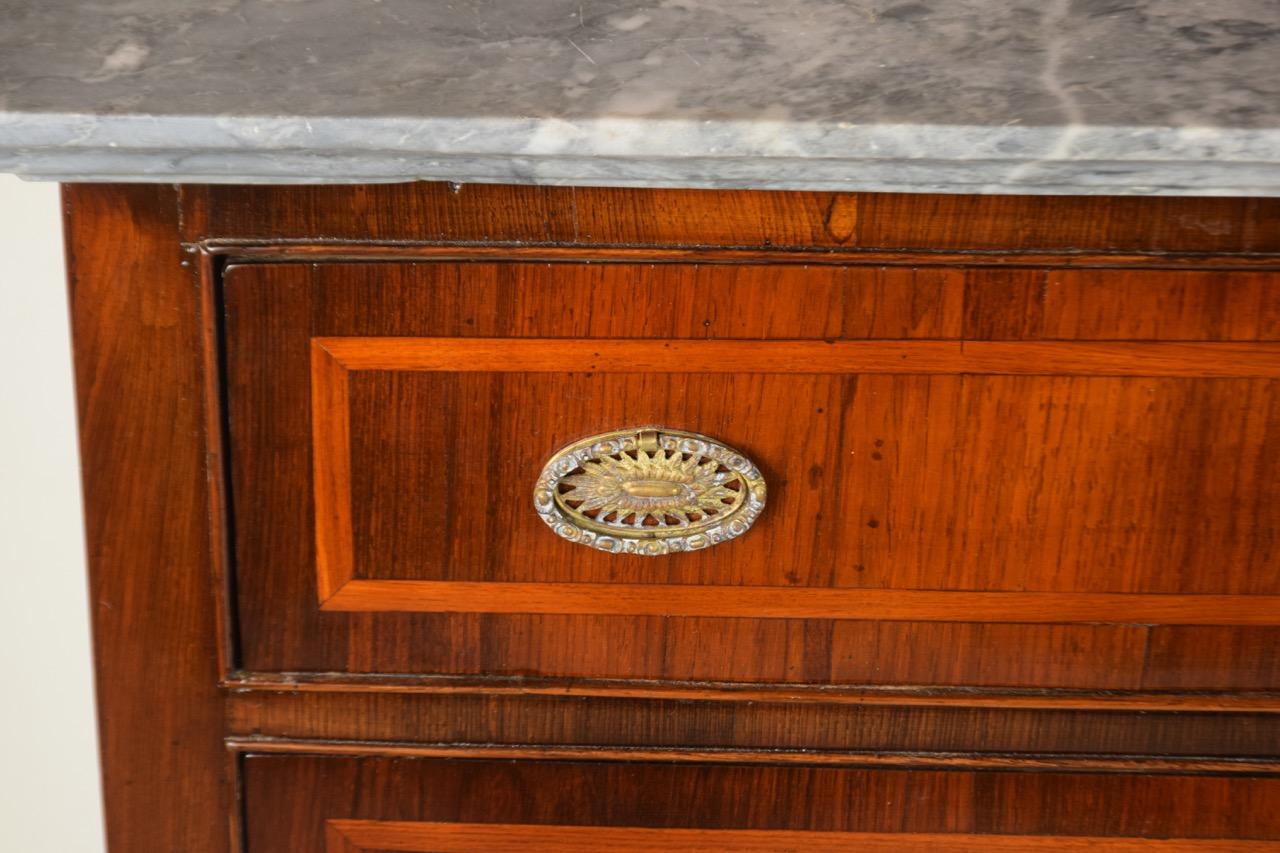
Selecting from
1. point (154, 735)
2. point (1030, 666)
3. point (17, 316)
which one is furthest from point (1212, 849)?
point (17, 316)

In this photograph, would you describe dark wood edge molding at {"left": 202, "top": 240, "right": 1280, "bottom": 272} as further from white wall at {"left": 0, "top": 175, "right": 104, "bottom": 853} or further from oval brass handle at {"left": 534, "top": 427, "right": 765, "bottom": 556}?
white wall at {"left": 0, "top": 175, "right": 104, "bottom": 853}

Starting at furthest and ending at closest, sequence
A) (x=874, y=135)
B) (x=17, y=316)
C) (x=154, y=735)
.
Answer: (x=17, y=316) < (x=154, y=735) < (x=874, y=135)

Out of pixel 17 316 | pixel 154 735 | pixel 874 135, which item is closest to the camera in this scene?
pixel 874 135

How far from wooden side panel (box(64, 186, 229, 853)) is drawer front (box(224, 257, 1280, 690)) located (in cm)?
2

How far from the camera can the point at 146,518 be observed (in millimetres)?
377

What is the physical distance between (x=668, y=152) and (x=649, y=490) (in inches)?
4.8

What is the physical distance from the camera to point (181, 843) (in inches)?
16.1

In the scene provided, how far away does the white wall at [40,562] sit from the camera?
0.69 m

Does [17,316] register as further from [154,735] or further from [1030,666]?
[1030,666]

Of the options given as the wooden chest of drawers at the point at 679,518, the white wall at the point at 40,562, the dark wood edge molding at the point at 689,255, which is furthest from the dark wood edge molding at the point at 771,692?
the white wall at the point at 40,562

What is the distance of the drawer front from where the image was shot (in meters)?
0.35

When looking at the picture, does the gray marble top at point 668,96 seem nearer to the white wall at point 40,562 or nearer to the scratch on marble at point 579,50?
the scratch on marble at point 579,50

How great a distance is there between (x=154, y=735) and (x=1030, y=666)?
323 millimetres

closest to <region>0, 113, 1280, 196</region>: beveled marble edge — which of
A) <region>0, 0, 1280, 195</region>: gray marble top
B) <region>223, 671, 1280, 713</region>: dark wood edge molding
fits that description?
<region>0, 0, 1280, 195</region>: gray marble top
